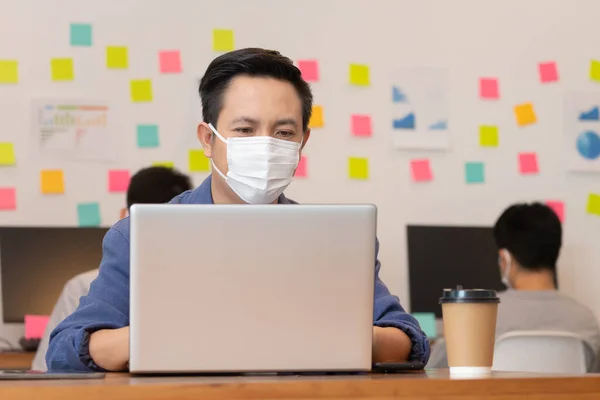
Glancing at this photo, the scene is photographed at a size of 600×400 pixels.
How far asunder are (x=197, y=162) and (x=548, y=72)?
4.69 feet

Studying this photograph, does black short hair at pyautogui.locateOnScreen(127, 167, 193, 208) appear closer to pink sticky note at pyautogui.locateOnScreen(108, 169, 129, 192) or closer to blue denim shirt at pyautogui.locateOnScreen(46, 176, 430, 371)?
pink sticky note at pyautogui.locateOnScreen(108, 169, 129, 192)

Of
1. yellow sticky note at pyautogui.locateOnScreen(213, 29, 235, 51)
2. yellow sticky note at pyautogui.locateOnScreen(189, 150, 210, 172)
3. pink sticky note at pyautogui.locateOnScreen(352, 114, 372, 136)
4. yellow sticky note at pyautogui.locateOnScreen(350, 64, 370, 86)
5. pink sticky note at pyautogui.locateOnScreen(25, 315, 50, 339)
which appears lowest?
pink sticky note at pyautogui.locateOnScreen(25, 315, 50, 339)

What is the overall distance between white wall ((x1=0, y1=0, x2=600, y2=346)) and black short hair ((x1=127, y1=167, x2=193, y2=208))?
0.58m

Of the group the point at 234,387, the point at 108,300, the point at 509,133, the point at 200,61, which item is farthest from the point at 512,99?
the point at 234,387

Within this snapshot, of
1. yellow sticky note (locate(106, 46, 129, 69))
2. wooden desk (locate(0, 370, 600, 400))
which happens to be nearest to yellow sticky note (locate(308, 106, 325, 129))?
yellow sticky note (locate(106, 46, 129, 69))

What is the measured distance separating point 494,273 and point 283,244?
2.64 meters

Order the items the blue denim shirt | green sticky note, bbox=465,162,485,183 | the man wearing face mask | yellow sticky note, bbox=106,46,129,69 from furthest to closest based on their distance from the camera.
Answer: green sticky note, bbox=465,162,485,183, yellow sticky note, bbox=106,46,129,69, the man wearing face mask, the blue denim shirt

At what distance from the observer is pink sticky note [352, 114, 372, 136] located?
3828 mm

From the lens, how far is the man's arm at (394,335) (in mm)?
1622

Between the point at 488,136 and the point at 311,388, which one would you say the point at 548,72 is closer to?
the point at 488,136

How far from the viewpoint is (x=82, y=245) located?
3486mm

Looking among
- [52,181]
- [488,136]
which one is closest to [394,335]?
[52,181]

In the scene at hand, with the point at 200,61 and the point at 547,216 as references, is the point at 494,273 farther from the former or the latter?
the point at 200,61

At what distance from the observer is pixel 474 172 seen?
3926 millimetres
